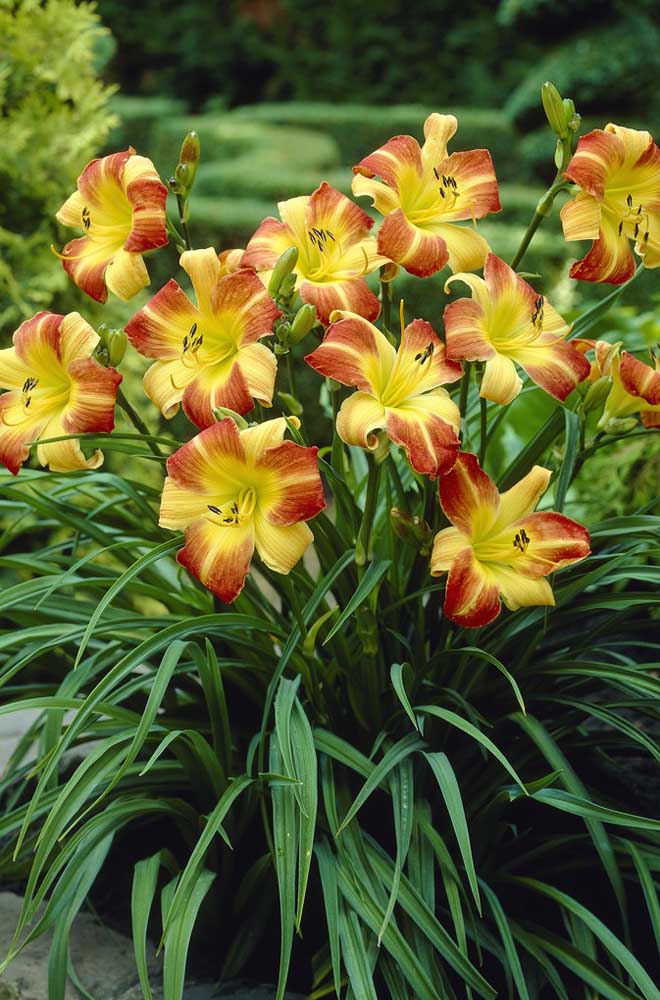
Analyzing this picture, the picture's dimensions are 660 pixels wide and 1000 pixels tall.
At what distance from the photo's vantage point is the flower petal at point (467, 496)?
137 centimetres

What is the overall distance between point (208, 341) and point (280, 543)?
289 millimetres

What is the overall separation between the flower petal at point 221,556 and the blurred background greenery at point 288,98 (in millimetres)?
1307

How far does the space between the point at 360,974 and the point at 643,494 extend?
1.35 metres

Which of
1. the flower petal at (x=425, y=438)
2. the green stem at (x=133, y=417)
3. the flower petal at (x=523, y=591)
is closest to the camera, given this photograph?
the flower petal at (x=425, y=438)

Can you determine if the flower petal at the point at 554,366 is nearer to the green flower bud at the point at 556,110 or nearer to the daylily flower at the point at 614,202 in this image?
the daylily flower at the point at 614,202

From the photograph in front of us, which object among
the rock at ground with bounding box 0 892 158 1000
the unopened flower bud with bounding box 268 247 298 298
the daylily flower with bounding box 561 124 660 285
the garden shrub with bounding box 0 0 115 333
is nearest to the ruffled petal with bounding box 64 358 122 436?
the unopened flower bud with bounding box 268 247 298 298

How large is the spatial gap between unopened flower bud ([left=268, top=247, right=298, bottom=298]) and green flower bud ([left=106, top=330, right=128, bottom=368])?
200 mm

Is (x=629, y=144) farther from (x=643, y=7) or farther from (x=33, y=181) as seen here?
(x=643, y=7)

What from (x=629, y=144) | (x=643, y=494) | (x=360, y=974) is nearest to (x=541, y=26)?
(x=643, y=494)

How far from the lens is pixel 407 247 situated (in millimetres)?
1371

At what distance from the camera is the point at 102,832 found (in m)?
1.45

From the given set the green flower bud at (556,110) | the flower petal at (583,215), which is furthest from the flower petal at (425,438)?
the green flower bud at (556,110)

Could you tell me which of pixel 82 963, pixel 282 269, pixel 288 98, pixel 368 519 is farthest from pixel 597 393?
pixel 288 98

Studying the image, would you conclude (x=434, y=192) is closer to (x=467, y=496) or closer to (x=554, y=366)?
(x=554, y=366)
